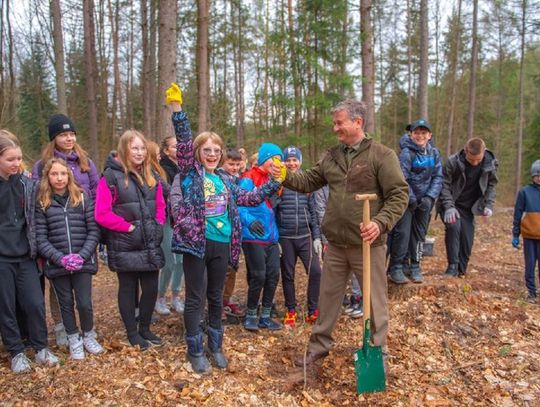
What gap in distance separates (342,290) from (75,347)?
265 cm

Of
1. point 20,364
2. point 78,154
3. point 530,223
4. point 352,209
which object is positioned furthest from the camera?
point 530,223

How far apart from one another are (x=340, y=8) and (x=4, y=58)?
13.5 metres

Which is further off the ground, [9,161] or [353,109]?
[353,109]

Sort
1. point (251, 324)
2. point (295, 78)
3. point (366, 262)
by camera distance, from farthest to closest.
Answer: point (295, 78)
point (251, 324)
point (366, 262)

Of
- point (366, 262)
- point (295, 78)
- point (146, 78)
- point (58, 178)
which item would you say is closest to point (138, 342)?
point (58, 178)

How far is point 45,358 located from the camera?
3975mm

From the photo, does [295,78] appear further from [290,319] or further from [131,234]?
[131,234]

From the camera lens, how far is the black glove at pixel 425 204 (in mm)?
5944

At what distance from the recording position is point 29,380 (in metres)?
3.72

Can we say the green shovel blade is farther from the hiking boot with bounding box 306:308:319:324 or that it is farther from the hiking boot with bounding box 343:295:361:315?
the hiking boot with bounding box 343:295:361:315

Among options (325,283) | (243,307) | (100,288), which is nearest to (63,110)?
(100,288)

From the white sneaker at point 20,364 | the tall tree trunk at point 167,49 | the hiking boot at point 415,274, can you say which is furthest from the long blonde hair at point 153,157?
the hiking boot at point 415,274

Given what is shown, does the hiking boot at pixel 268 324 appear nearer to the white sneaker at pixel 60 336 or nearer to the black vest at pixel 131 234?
the black vest at pixel 131 234

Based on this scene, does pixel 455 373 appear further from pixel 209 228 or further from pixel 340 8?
pixel 340 8
